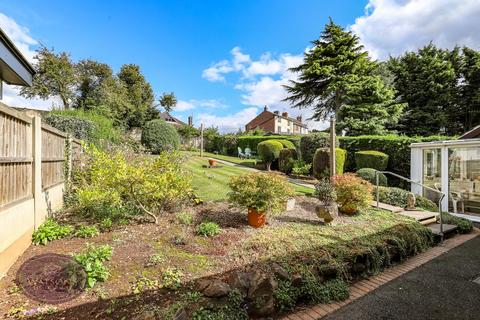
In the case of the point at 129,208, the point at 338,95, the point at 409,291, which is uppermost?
the point at 338,95

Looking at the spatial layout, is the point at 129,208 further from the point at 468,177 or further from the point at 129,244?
→ the point at 468,177

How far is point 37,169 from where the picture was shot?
4422 mm

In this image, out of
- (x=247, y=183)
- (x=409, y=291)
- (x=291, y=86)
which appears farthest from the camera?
(x=291, y=86)

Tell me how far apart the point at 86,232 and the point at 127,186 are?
1.08m

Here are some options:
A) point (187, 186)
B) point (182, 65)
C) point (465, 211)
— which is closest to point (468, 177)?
point (465, 211)

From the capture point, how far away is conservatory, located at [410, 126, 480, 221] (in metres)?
8.57

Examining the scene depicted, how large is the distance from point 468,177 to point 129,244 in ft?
36.5

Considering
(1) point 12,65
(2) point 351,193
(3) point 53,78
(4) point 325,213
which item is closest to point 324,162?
(2) point 351,193

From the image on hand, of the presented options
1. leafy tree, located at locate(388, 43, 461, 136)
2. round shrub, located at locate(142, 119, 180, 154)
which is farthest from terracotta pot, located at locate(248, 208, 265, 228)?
leafy tree, located at locate(388, 43, 461, 136)

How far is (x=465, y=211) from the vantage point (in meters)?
8.71

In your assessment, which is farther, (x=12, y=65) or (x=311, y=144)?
(x=311, y=144)

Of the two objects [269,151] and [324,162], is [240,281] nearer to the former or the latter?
[324,162]

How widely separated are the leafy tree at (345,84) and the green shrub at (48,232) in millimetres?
19879

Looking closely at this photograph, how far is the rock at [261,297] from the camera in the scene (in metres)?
3.04
